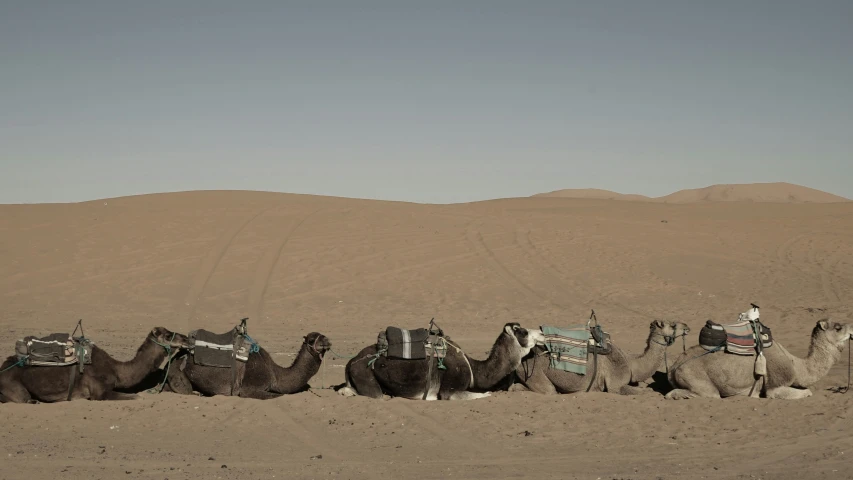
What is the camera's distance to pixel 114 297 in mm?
25797

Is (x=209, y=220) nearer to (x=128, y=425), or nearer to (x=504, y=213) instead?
(x=504, y=213)

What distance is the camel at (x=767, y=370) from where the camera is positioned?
1179 centimetres

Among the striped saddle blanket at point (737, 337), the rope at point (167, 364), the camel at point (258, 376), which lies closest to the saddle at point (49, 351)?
the rope at point (167, 364)

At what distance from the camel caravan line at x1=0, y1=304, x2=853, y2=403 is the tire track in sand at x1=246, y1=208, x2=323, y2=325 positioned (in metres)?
10.5

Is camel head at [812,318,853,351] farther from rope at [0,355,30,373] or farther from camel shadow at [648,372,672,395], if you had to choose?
rope at [0,355,30,373]

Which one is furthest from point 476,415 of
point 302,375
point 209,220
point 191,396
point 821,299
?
point 209,220

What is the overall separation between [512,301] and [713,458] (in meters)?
16.0

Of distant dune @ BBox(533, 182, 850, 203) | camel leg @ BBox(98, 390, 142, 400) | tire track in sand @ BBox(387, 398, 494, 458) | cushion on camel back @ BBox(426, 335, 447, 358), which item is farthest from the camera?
distant dune @ BBox(533, 182, 850, 203)

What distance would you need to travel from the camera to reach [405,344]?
38.5 feet

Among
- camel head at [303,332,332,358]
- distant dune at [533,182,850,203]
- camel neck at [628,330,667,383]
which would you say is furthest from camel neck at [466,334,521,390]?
distant dune at [533,182,850,203]

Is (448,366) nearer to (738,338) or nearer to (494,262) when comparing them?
(738,338)

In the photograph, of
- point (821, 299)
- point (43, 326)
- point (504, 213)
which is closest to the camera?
point (43, 326)

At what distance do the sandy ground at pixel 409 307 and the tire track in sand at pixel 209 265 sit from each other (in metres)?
0.12

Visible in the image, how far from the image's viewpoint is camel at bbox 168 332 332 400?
11.7 metres
